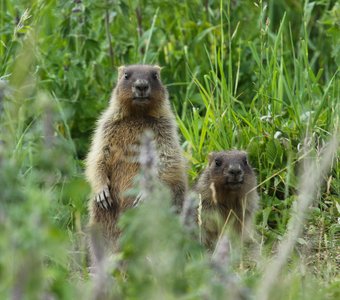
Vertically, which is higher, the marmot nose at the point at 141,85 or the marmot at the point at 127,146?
the marmot nose at the point at 141,85

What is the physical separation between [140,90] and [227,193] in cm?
91

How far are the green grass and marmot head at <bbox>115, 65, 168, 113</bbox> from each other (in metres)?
0.46

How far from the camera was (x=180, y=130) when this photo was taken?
24.9ft

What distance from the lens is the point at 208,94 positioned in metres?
7.56

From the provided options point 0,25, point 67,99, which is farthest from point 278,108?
point 0,25

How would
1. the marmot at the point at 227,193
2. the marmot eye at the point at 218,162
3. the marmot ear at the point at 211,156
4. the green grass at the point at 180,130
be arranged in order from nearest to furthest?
the green grass at the point at 180,130 < the marmot at the point at 227,193 < the marmot eye at the point at 218,162 < the marmot ear at the point at 211,156

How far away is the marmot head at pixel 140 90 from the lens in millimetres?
6633

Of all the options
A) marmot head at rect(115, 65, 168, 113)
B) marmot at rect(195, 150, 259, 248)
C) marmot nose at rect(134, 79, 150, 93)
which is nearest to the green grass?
marmot at rect(195, 150, 259, 248)

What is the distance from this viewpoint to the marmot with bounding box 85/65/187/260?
6.55 metres

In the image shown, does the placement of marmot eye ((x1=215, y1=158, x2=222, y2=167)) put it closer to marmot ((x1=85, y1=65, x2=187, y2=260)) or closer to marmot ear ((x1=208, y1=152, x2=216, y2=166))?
marmot ear ((x1=208, y1=152, x2=216, y2=166))

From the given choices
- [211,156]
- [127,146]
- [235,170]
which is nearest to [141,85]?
[127,146]

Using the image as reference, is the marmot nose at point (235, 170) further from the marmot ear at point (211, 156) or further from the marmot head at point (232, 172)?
the marmot ear at point (211, 156)

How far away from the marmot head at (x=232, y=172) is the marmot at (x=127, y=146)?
10.9 inches

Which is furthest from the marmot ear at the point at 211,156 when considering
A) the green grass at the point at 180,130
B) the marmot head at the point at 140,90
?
the marmot head at the point at 140,90
